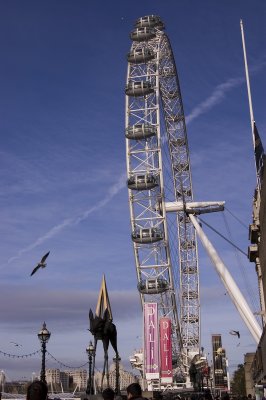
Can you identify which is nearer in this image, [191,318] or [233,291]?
[233,291]

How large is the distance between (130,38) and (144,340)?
25253 mm

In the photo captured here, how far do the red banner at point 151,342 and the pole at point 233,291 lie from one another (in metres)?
10.1

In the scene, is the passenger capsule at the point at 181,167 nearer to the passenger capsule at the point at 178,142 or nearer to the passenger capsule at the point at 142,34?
the passenger capsule at the point at 178,142

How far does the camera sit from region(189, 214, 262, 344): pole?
33.9 meters

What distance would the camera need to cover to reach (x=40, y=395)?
15.0 ft

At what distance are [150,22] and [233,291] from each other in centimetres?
2665

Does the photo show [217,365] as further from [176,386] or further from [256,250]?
[256,250]

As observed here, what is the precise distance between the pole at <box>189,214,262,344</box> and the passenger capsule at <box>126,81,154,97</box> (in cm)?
1347

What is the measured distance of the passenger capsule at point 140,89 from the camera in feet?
161

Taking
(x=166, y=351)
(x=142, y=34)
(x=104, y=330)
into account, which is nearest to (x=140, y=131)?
(x=142, y=34)

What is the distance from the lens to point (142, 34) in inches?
2021

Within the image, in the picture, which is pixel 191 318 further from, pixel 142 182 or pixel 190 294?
pixel 142 182

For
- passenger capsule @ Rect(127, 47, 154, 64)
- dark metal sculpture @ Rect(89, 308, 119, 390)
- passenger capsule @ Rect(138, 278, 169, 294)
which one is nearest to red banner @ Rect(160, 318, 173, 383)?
passenger capsule @ Rect(138, 278, 169, 294)

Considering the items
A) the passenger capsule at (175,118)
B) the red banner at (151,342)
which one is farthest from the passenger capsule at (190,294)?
the passenger capsule at (175,118)
